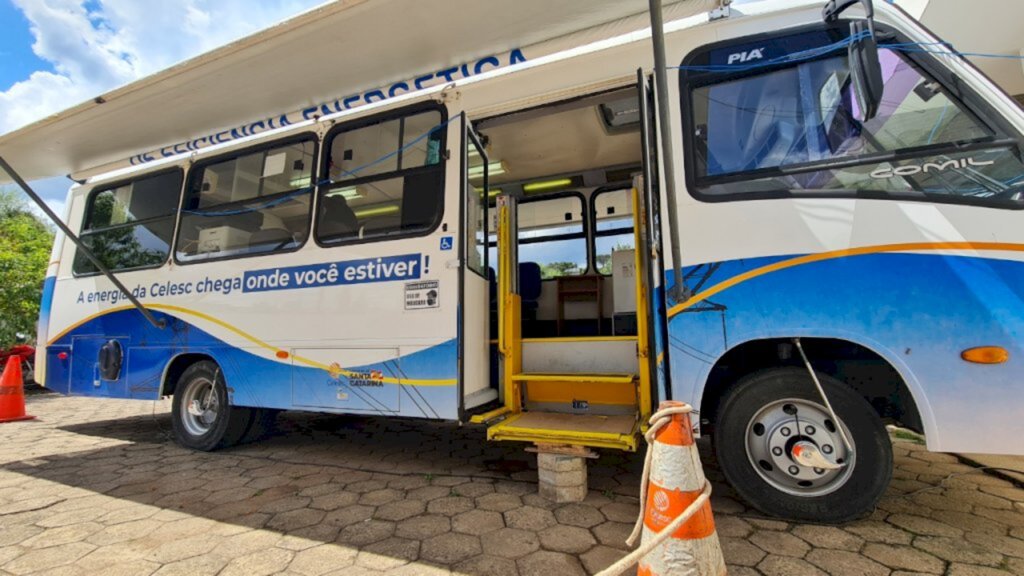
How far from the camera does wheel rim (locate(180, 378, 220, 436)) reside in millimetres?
4027

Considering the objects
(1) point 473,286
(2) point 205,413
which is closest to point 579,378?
(1) point 473,286

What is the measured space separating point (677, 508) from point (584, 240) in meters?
3.59

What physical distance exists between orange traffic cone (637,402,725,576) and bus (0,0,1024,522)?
907 mm

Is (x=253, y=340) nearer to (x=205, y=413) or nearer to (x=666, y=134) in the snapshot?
(x=205, y=413)

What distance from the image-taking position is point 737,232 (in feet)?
7.76

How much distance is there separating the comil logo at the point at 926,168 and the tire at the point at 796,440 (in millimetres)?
1035

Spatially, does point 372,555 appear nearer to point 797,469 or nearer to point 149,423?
point 797,469

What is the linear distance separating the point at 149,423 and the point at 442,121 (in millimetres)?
5292

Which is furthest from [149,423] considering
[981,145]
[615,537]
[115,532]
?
[981,145]

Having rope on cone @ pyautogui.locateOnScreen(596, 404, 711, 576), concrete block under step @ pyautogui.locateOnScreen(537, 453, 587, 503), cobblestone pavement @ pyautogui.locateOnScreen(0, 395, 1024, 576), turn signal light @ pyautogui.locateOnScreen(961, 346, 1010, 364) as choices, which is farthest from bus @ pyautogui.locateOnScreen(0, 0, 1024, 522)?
rope on cone @ pyautogui.locateOnScreen(596, 404, 711, 576)

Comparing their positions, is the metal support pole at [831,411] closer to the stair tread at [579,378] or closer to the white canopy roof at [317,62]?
the stair tread at [579,378]

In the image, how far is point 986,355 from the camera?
1961 millimetres

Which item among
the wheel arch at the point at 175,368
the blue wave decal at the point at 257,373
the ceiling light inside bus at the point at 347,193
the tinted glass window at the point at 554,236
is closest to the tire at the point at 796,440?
the blue wave decal at the point at 257,373

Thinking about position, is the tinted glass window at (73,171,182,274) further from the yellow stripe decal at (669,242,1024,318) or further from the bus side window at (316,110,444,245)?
the yellow stripe decal at (669,242,1024,318)
